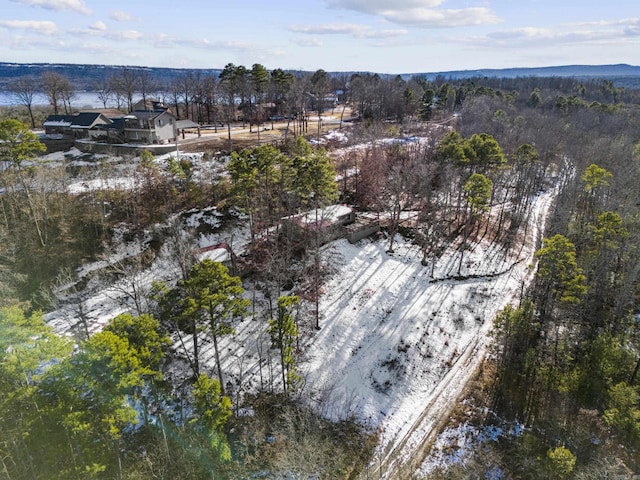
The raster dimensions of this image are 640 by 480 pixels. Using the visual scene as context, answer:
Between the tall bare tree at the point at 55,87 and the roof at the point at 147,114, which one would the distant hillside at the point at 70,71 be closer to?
the tall bare tree at the point at 55,87

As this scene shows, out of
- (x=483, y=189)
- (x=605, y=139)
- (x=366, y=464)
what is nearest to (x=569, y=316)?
(x=483, y=189)

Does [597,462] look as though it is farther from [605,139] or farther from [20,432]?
[605,139]

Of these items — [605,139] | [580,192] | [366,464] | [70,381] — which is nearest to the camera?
[70,381]

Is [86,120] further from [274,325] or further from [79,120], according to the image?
[274,325]

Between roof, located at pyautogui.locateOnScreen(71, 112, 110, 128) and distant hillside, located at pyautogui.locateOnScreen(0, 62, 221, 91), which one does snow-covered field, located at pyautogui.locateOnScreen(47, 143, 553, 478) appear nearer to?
roof, located at pyautogui.locateOnScreen(71, 112, 110, 128)

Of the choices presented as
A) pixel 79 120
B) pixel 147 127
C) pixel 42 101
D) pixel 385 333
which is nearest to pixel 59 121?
pixel 79 120

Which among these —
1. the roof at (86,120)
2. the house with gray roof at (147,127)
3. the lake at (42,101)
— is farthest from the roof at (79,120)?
the lake at (42,101)

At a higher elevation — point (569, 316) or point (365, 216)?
point (365, 216)
